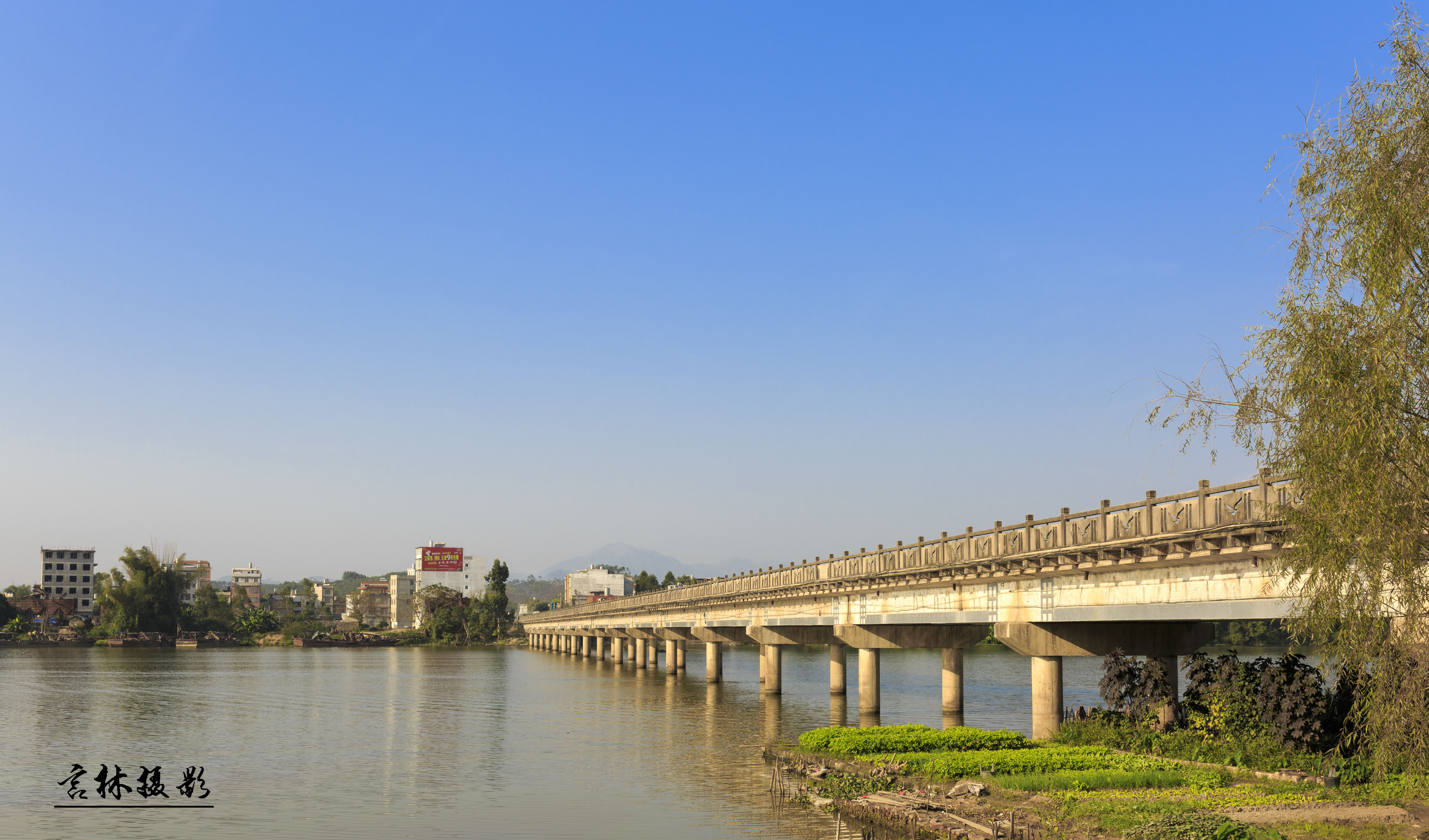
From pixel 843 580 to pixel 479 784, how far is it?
87.8ft

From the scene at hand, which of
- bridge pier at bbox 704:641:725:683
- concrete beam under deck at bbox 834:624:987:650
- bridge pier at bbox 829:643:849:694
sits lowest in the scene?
bridge pier at bbox 704:641:725:683

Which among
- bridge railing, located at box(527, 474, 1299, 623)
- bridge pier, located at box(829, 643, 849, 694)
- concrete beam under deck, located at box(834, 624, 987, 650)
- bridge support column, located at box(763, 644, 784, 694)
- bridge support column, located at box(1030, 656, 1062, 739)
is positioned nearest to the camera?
bridge railing, located at box(527, 474, 1299, 623)

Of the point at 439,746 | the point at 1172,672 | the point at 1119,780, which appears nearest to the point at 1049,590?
the point at 1172,672

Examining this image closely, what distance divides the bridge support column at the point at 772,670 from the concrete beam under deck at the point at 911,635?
1364 centimetres

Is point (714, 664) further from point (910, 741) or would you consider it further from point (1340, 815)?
point (1340, 815)

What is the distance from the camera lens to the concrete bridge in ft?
98.8

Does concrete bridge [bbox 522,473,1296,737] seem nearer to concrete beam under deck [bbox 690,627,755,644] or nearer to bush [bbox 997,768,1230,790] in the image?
bush [bbox 997,768,1230,790]

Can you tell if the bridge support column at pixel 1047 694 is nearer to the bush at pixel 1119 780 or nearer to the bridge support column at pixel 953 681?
the bridge support column at pixel 953 681

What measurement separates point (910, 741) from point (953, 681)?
19.9 metres

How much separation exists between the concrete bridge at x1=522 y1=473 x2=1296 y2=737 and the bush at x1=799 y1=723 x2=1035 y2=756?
14.8 ft

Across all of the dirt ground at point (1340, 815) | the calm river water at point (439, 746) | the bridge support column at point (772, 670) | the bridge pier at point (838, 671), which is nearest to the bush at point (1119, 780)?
the dirt ground at point (1340, 815)

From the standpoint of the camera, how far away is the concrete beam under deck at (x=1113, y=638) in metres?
40.1

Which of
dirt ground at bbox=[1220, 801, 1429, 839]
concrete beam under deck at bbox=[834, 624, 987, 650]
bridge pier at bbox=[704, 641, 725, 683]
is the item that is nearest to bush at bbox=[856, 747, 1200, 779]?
dirt ground at bbox=[1220, 801, 1429, 839]

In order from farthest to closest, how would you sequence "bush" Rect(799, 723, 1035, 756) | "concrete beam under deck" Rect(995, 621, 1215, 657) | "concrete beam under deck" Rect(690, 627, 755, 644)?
"concrete beam under deck" Rect(690, 627, 755, 644) → "concrete beam under deck" Rect(995, 621, 1215, 657) → "bush" Rect(799, 723, 1035, 756)
